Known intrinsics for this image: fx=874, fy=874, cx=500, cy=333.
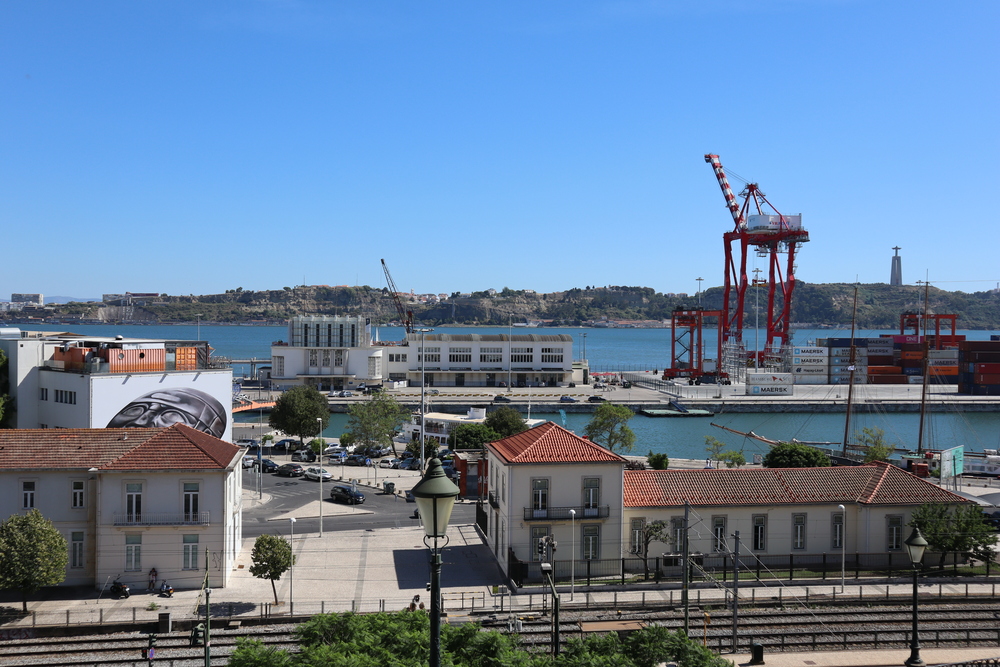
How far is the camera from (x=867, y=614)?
1655cm

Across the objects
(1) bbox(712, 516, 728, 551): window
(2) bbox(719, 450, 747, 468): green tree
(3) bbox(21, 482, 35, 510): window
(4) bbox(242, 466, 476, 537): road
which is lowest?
(4) bbox(242, 466, 476, 537): road

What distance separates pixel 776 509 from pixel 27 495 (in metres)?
16.2

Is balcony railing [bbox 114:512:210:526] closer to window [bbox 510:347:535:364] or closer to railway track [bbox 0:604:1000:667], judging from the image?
railway track [bbox 0:604:1000:667]

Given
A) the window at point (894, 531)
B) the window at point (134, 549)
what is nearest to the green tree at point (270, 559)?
the window at point (134, 549)

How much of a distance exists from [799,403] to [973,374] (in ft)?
59.1

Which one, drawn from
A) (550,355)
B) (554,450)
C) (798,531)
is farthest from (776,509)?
(550,355)

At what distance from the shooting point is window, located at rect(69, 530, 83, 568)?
18.2m

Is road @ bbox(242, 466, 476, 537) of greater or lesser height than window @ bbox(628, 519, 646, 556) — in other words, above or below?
below

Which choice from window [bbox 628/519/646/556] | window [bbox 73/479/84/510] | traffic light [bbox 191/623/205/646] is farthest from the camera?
window [bbox 628/519/646/556]

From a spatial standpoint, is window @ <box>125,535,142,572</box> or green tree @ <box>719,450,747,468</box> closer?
window @ <box>125,535,142,572</box>

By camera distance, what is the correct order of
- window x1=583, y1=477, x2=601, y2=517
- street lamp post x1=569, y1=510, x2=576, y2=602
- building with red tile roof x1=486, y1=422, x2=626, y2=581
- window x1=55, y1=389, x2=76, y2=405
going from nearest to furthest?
1. street lamp post x1=569, y1=510, x2=576, y2=602
2. building with red tile roof x1=486, y1=422, x2=626, y2=581
3. window x1=583, y1=477, x2=601, y2=517
4. window x1=55, y1=389, x2=76, y2=405

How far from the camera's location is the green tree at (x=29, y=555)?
52.9 ft

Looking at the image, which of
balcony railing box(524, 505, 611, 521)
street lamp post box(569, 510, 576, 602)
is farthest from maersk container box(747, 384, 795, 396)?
street lamp post box(569, 510, 576, 602)

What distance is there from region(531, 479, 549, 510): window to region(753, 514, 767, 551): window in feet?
15.8
